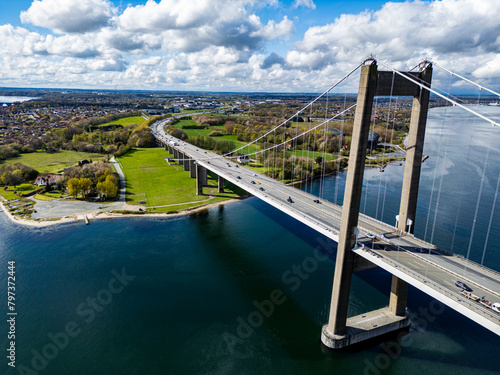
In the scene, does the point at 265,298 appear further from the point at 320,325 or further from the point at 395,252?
the point at 395,252

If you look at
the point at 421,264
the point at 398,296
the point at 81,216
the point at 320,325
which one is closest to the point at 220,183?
the point at 81,216

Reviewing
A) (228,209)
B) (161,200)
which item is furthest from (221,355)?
(161,200)

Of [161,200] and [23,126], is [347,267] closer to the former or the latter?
[161,200]

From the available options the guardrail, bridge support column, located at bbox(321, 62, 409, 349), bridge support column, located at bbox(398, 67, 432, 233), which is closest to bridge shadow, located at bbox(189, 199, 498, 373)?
bridge support column, located at bbox(321, 62, 409, 349)

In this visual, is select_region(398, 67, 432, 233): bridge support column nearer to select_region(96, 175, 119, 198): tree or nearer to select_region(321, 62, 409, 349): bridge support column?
select_region(321, 62, 409, 349): bridge support column

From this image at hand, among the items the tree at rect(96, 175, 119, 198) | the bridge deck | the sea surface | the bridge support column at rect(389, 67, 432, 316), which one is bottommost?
the sea surface
